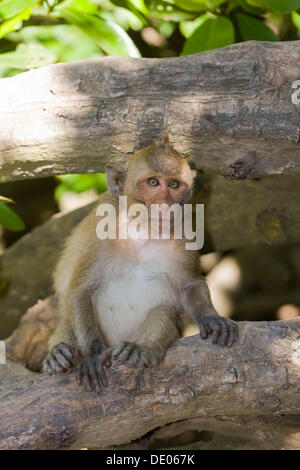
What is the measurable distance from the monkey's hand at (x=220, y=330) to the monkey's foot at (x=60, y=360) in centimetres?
56

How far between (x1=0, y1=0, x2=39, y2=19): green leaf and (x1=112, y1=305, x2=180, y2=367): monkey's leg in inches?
61.7

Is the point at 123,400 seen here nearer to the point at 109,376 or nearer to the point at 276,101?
the point at 109,376

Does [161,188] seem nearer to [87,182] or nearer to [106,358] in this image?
[106,358]

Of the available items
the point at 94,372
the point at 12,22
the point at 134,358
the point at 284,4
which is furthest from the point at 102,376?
the point at 284,4

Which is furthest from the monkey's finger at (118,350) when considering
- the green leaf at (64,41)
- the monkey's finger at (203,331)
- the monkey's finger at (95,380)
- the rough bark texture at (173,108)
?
the green leaf at (64,41)

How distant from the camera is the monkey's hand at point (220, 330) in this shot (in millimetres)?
2760

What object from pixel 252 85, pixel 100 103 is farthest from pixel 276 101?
pixel 100 103

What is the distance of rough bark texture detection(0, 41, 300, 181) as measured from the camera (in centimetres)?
295

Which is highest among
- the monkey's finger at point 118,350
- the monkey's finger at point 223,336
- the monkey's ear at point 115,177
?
the monkey's ear at point 115,177

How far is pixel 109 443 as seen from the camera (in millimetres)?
2707

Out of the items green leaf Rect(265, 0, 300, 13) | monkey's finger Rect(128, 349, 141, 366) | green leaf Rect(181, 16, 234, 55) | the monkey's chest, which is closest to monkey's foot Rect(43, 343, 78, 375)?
monkey's finger Rect(128, 349, 141, 366)

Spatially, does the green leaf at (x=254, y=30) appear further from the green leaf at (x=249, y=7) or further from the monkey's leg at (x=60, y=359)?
the monkey's leg at (x=60, y=359)

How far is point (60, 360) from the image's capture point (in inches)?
104

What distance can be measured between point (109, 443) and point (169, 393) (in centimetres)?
34
